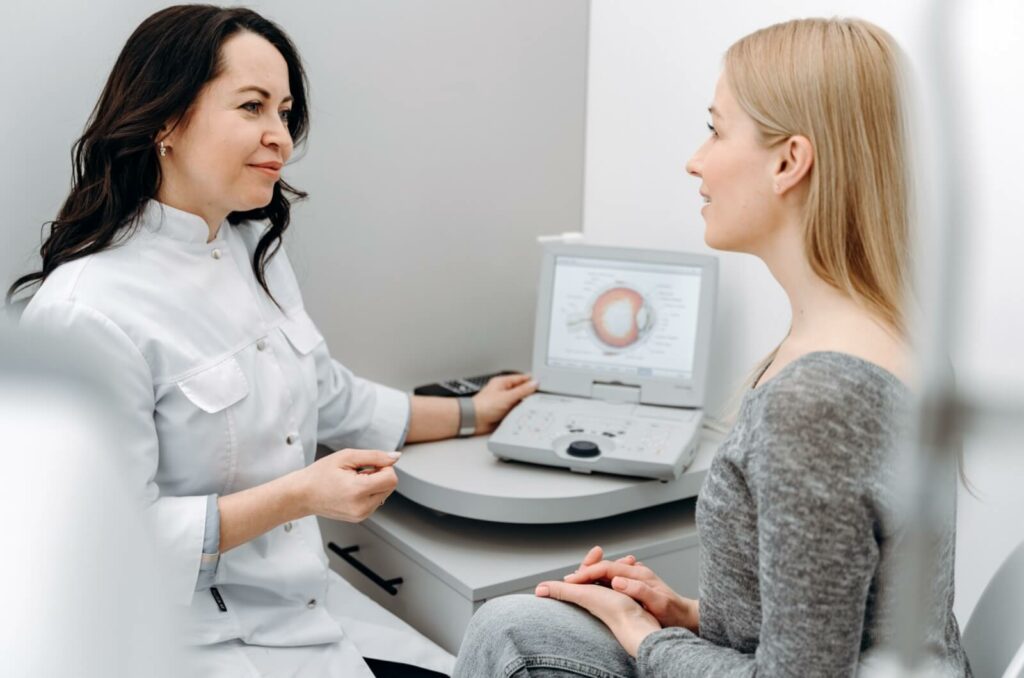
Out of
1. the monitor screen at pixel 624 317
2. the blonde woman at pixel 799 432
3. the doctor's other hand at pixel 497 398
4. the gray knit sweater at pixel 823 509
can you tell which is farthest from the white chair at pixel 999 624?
the doctor's other hand at pixel 497 398

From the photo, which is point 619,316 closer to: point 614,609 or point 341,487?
point 341,487

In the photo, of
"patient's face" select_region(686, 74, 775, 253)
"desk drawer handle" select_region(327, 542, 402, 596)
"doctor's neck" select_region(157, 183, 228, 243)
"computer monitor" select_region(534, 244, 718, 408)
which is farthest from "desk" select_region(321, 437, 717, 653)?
"patient's face" select_region(686, 74, 775, 253)

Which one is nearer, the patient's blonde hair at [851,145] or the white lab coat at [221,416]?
the patient's blonde hair at [851,145]

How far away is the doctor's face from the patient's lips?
644 millimetres

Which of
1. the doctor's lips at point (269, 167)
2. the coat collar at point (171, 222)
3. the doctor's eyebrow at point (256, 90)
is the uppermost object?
the doctor's eyebrow at point (256, 90)

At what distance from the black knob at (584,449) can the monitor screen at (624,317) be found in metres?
0.25

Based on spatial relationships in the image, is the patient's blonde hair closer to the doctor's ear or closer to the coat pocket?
the doctor's ear

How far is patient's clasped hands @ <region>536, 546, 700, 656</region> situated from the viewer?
3.59ft

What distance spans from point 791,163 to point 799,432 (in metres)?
0.28

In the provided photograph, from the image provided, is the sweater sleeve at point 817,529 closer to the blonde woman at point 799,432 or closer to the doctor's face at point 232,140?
the blonde woman at point 799,432

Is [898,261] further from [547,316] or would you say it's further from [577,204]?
[577,204]

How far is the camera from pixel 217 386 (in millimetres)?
1348

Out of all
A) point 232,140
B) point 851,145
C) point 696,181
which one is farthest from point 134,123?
point 696,181

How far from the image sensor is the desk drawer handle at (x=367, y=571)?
1632 millimetres
